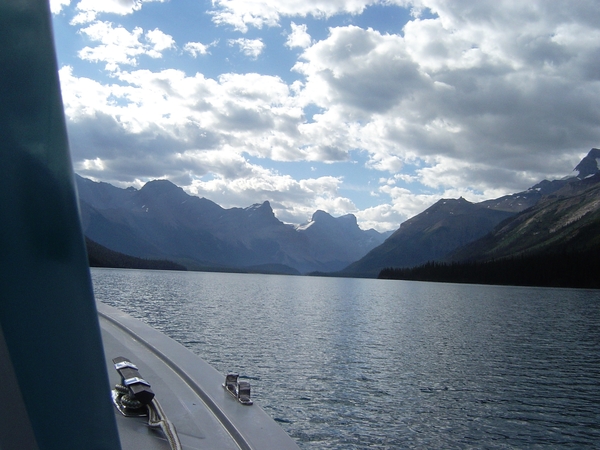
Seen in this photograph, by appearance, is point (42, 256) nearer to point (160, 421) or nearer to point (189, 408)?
point (160, 421)

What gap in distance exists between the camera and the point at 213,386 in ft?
32.7

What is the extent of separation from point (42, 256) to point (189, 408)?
277 inches

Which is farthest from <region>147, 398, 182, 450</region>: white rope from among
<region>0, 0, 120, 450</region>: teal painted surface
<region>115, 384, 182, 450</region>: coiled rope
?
<region>0, 0, 120, 450</region>: teal painted surface

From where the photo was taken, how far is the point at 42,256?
84.1 inches

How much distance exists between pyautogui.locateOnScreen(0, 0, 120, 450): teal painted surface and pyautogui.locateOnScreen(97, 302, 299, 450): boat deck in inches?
181

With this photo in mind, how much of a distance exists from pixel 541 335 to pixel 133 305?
47.1m

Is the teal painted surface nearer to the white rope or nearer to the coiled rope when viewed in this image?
the white rope

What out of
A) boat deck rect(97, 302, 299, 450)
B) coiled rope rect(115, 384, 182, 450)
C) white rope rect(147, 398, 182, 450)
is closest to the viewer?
white rope rect(147, 398, 182, 450)

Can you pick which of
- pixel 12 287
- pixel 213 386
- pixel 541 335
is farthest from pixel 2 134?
pixel 541 335

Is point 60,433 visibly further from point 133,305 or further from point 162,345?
point 133,305

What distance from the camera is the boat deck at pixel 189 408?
6949mm

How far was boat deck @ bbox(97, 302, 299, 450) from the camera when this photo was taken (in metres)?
6.95

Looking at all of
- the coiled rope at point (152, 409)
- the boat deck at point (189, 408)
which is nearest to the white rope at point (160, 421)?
the coiled rope at point (152, 409)

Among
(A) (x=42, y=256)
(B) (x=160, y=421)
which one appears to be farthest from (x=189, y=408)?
(A) (x=42, y=256)
